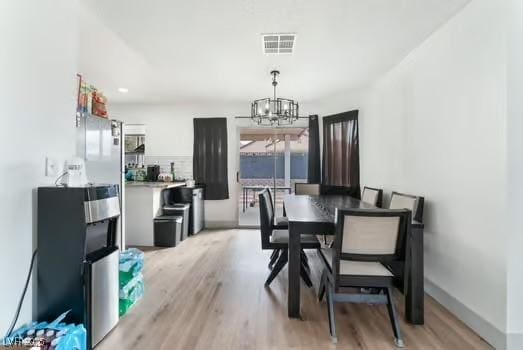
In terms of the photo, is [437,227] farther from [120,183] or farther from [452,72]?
[120,183]

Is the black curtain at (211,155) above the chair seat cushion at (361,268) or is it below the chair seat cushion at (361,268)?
above

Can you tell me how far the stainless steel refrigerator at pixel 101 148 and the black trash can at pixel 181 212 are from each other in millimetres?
1426

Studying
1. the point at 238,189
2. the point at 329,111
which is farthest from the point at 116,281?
the point at 329,111

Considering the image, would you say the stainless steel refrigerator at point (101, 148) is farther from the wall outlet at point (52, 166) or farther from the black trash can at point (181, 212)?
the black trash can at point (181, 212)

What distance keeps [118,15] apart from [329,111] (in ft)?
13.5

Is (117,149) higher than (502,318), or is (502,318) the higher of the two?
(117,149)

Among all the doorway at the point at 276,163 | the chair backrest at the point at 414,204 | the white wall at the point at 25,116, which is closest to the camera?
the white wall at the point at 25,116

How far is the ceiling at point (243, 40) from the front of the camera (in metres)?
2.34

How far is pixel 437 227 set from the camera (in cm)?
266

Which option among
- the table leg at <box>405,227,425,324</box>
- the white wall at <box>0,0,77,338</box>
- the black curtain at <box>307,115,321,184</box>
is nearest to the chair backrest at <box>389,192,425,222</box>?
the table leg at <box>405,227,425,324</box>

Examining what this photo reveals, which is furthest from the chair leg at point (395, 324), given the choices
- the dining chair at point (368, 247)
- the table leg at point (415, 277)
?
the table leg at point (415, 277)

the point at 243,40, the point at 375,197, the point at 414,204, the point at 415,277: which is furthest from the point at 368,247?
the point at 243,40

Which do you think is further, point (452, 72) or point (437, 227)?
point (437, 227)

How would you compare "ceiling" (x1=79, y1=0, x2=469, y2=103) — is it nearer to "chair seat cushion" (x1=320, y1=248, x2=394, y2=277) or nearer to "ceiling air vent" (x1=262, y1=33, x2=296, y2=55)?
"ceiling air vent" (x1=262, y1=33, x2=296, y2=55)
